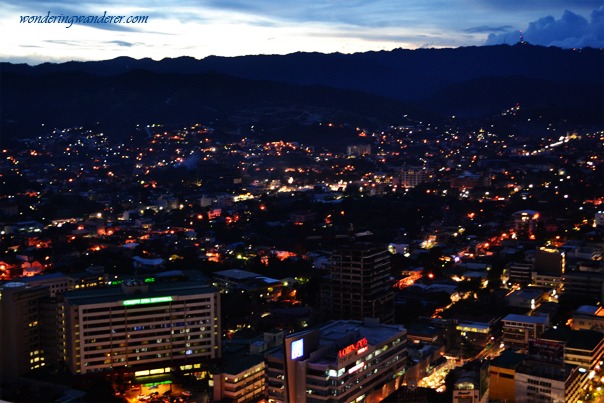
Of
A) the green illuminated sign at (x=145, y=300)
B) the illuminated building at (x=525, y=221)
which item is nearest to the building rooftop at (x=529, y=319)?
the green illuminated sign at (x=145, y=300)

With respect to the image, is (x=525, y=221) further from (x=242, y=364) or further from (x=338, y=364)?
(x=338, y=364)

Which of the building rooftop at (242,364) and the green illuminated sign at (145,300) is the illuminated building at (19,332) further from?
the building rooftop at (242,364)

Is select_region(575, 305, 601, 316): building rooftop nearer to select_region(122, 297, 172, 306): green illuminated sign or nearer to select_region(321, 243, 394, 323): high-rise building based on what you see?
select_region(321, 243, 394, 323): high-rise building

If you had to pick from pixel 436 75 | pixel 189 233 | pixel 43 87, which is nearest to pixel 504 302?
pixel 189 233

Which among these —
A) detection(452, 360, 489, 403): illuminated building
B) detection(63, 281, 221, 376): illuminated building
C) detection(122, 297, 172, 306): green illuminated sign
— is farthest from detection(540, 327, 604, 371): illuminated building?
detection(122, 297, 172, 306): green illuminated sign

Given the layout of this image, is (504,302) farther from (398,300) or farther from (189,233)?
(189,233)

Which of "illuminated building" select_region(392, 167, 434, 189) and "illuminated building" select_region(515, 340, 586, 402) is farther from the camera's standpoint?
"illuminated building" select_region(392, 167, 434, 189)
